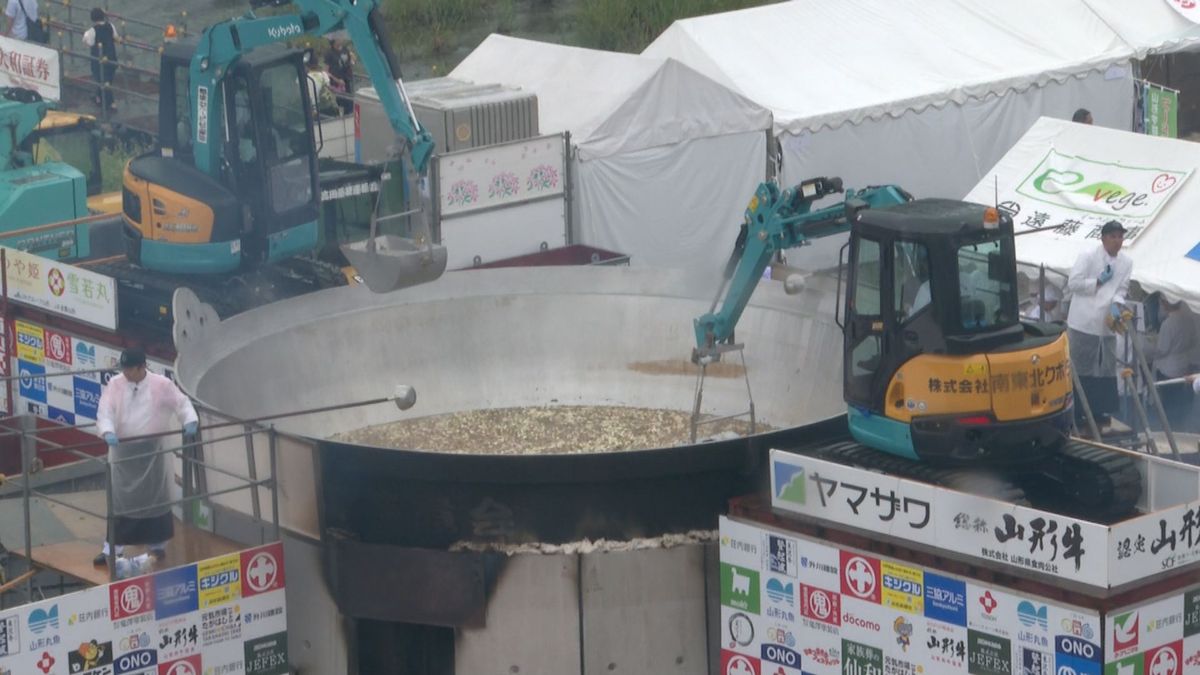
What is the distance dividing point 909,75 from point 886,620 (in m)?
12.0

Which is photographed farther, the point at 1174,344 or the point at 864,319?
the point at 1174,344

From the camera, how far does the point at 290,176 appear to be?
19234 mm

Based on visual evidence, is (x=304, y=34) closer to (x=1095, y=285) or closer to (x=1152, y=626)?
(x=1095, y=285)

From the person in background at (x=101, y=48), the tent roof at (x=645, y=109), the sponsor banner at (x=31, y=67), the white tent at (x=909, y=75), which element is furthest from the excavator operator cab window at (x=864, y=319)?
the person in background at (x=101, y=48)

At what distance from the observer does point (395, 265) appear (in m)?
16.4

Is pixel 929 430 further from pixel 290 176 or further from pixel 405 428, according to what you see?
pixel 290 176

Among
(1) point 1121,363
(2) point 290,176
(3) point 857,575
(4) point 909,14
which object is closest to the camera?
(3) point 857,575

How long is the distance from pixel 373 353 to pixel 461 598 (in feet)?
15.5

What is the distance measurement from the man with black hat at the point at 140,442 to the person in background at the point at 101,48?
15.6 metres

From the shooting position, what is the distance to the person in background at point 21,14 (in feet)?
99.6

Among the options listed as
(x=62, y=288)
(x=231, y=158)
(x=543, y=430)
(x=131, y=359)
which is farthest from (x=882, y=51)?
(x=131, y=359)

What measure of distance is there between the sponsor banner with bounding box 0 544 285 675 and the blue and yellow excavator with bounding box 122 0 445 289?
18.5 feet

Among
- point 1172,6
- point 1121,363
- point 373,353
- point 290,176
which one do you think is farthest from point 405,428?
point 1172,6

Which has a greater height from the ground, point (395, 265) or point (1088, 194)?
point (1088, 194)
